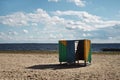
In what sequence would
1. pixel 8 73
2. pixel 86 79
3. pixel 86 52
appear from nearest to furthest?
1. pixel 86 79
2. pixel 8 73
3. pixel 86 52

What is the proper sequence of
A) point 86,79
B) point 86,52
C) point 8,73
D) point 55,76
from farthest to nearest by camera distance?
1. point 86,52
2. point 8,73
3. point 55,76
4. point 86,79

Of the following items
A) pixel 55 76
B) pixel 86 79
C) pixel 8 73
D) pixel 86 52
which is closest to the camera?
pixel 86 79

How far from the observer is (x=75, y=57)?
18.8 m

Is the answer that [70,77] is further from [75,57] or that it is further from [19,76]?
[75,57]

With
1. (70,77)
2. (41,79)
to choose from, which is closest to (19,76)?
(41,79)

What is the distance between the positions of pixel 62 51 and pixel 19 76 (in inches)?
208

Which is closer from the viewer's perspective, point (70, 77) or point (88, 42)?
point (70, 77)

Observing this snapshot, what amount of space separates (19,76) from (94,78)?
369 cm

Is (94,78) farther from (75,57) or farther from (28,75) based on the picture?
(75,57)

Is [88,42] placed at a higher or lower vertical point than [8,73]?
higher

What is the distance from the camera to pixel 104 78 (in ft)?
44.3

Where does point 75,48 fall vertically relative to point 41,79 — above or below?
above

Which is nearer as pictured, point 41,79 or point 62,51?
point 41,79

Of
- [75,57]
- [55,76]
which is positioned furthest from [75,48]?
[55,76]
